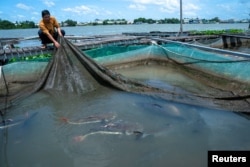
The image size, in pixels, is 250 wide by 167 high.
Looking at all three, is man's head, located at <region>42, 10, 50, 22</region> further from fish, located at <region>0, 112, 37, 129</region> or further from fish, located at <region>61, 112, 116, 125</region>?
fish, located at <region>61, 112, 116, 125</region>

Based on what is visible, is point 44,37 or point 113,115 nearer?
point 113,115

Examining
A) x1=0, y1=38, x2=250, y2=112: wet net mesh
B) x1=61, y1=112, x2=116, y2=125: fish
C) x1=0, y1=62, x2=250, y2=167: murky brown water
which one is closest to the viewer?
x1=0, y1=62, x2=250, y2=167: murky brown water

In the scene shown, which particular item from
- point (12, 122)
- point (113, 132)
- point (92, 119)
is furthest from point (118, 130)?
point (12, 122)

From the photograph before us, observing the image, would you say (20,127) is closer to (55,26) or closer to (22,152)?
(22,152)

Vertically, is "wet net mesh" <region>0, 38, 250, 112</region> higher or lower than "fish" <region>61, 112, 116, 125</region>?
higher

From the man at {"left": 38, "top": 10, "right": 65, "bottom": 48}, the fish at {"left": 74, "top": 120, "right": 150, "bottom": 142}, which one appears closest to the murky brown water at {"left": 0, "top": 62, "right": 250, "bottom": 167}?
the fish at {"left": 74, "top": 120, "right": 150, "bottom": 142}

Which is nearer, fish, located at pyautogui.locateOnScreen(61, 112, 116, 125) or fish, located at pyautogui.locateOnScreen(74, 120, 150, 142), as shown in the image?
fish, located at pyautogui.locateOnScreen(74, 120, 150, 142)

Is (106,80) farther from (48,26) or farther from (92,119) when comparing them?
(48,26)

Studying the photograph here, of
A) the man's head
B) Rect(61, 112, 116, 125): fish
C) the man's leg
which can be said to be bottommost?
Rect(61, 112, 116, 125): fish

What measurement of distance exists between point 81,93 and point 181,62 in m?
3.94

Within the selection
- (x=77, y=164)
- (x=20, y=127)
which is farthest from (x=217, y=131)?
(x=20, y=127)
